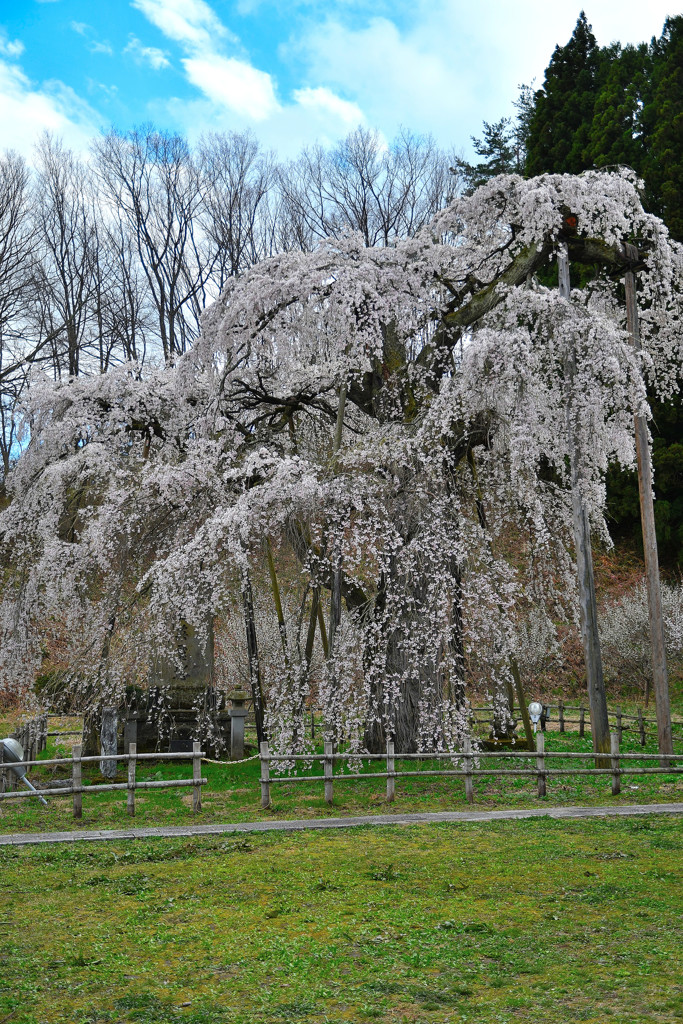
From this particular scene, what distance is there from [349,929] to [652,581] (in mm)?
9113

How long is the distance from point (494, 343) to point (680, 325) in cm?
465

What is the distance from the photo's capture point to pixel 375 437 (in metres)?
13.5

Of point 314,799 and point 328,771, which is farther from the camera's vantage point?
point 314,799

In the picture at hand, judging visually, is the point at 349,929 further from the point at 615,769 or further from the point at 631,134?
the point at 631,134

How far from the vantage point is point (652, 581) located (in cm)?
Answer: 1377

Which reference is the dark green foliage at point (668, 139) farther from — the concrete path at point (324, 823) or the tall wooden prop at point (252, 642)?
the concrete path at point (324, 823)

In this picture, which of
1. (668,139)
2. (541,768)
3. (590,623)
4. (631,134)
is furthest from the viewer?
(631,134)

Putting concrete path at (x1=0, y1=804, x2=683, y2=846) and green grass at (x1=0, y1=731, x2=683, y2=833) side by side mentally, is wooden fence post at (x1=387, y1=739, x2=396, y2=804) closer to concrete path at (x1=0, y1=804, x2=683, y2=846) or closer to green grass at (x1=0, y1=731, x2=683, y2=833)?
green grass at (x1=0, y1=731, x2=683, y2=833)

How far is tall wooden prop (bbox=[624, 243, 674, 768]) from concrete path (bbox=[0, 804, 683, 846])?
109 inches

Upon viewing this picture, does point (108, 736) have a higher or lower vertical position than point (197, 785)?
higher

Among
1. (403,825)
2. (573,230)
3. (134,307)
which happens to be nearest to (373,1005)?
(403,825)

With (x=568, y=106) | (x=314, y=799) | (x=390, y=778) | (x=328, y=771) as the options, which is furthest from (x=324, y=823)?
(x=568, y=106)

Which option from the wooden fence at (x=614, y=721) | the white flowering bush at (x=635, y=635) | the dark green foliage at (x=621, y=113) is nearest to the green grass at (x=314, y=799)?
the wooden fence at (x=614, y=721)

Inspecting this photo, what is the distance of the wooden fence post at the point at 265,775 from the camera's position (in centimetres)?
1117
